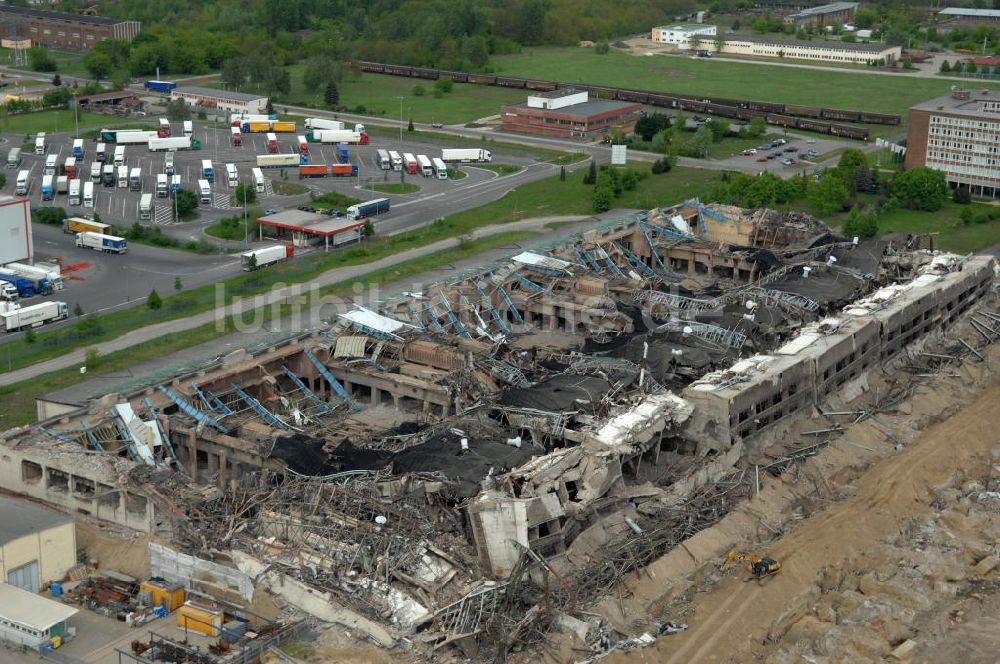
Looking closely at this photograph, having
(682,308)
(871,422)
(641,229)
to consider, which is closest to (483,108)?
(641,229)

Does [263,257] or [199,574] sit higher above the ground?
[263,257]

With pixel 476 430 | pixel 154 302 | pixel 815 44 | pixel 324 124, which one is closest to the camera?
pixel 476 430

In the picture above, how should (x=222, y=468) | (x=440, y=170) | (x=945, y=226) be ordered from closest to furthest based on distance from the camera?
(x=222, y=468) < (x=945, y=226) < (x=440, y=170)

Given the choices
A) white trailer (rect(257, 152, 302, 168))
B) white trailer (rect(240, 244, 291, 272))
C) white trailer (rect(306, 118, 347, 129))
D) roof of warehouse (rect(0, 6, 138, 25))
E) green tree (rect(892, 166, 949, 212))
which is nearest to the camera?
white trailer (rect(240, 244, 291, 272))

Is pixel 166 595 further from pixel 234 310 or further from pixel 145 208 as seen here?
pixel 145 208

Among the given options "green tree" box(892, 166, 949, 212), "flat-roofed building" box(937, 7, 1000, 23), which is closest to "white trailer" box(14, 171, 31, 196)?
"green tree" box(892, 166, 949, 212)

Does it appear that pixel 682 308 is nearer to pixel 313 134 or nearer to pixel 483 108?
pixel 313 134

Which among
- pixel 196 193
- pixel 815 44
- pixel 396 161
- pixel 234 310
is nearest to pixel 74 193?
pixel 196 193

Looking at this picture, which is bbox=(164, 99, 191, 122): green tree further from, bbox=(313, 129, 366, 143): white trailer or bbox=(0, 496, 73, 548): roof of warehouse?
bbox=(0, 496, 73, 548): roof of warehouse
